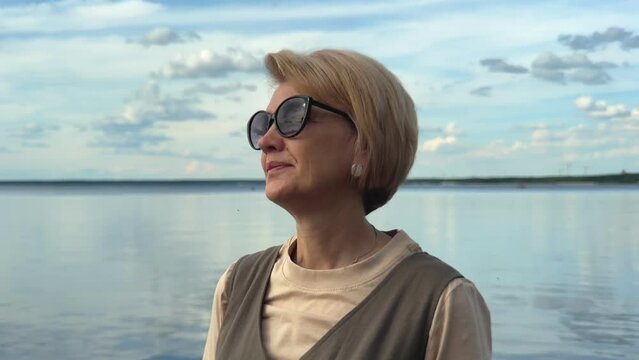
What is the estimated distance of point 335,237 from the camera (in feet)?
6.51

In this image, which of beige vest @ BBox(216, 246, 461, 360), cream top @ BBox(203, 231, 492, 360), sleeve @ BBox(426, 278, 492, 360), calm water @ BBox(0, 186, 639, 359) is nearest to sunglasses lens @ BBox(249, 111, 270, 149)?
cream top @ BBox(203, 231, 492, 360)

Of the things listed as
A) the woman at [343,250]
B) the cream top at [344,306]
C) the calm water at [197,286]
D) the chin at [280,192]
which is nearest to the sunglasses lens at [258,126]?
the woman at [343,250]

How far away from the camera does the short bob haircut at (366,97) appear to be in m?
1.90

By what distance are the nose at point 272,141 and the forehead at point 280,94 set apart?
0.17 ft

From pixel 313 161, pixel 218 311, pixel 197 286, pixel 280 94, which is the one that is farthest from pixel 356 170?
pixel 197 286

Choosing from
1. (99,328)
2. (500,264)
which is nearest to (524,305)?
(500,264)

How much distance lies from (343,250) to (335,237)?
1.4 inches

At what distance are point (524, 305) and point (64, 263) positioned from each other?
28.6ft

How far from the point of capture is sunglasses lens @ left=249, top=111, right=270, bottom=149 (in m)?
2.03

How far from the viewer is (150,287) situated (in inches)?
510

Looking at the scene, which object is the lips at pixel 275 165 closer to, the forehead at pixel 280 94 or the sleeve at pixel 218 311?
the forehead at pixel 280 94

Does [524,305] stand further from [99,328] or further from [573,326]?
[99,328]

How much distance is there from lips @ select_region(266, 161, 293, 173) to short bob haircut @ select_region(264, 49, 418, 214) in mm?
168

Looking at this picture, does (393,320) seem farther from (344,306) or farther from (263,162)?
(263,162)
